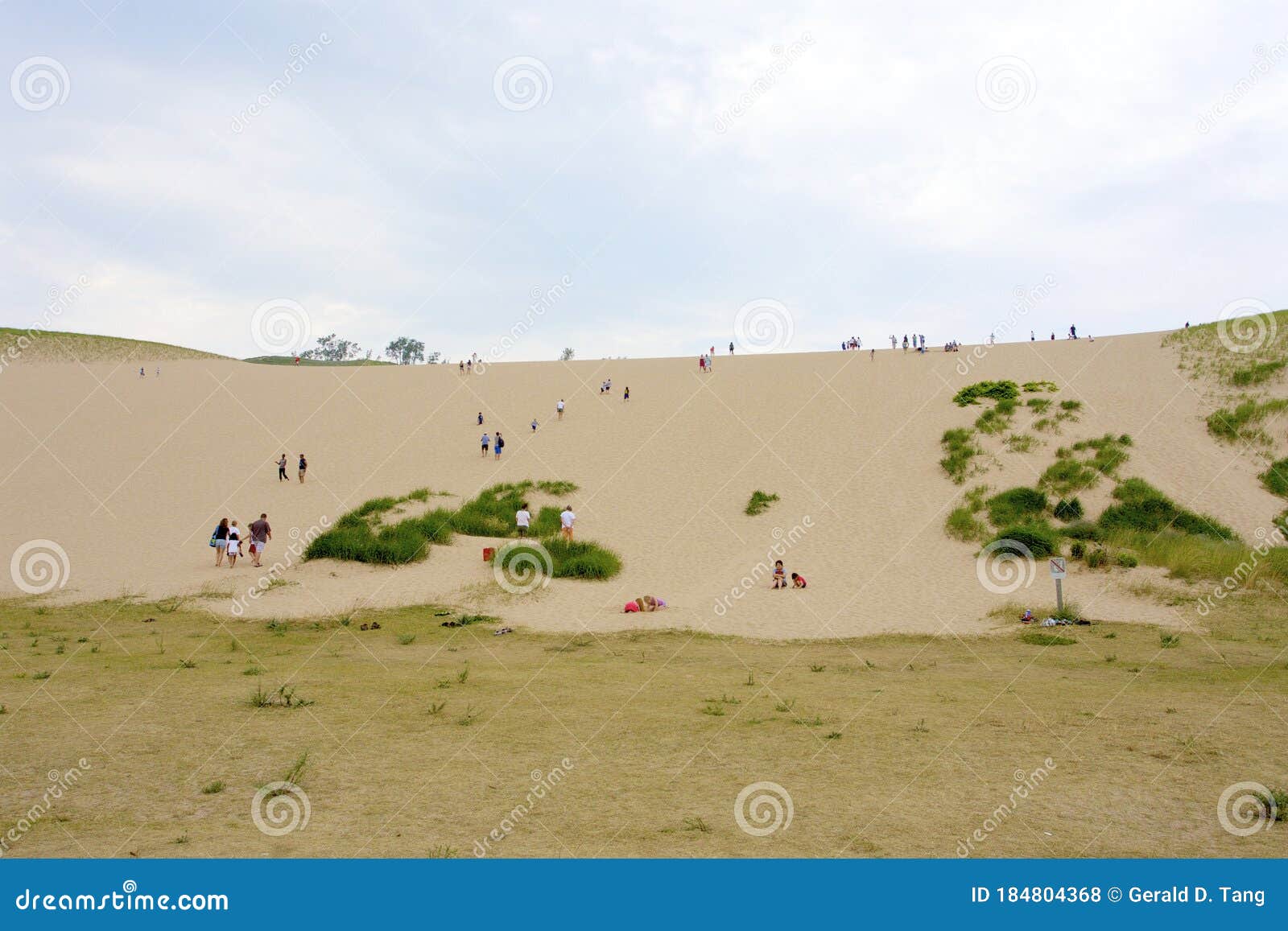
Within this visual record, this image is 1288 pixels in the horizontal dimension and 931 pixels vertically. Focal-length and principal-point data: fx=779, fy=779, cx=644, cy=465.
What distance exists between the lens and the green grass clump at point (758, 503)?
29969 millimetres

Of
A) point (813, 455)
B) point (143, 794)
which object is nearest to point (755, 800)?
point (143, 794)

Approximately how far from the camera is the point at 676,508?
101 ft

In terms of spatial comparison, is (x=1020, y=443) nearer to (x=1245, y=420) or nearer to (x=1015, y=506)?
(x=1015, y=506)

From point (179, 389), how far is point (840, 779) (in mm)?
58663

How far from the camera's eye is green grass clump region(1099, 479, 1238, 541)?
25.1 meters

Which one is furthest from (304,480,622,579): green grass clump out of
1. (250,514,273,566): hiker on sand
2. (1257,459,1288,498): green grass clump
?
(1257,459,1288,498): green grass clump

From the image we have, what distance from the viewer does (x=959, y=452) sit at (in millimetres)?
32031

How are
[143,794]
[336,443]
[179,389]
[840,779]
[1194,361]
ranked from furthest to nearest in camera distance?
[179,389] → [336,443] → [1194,361] → [840,779] → [143,794]

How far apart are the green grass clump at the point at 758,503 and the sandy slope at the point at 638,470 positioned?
447 mm

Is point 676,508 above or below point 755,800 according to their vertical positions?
above

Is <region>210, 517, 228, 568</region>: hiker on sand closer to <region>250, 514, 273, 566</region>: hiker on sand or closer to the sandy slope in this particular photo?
the sandy slope

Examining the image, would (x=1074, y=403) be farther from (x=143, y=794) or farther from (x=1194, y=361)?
(x=143, y=794)

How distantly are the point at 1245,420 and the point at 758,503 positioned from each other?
66.2 feet

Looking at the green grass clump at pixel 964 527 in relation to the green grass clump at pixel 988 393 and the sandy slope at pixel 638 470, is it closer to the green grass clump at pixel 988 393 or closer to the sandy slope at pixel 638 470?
the sandy slope at pixel 638 470
